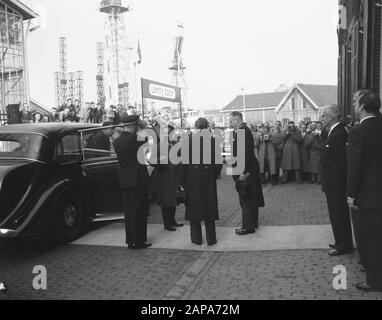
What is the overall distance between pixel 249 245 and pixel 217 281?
154 centimetres

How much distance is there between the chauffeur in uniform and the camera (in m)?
6.58

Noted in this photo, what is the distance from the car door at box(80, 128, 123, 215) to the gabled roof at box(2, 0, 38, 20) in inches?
729

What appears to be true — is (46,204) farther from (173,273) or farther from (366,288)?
(366,288)

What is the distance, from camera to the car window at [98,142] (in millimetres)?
7785

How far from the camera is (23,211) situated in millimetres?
6266

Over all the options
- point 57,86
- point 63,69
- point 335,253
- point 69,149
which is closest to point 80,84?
point 57,86

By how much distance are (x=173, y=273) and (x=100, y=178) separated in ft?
8.92

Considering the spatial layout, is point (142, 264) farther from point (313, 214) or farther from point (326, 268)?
point (313, 214)

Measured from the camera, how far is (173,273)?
550cm

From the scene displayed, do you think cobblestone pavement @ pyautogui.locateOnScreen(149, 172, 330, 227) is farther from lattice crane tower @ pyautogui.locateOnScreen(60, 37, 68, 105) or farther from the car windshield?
lattice crane tower @ pyautogui.locateOnScreen(60, 37, 68, 105)

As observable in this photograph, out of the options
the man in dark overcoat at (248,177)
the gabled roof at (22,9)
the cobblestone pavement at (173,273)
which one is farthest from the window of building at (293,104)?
the cobblestone pavement at (173,273)

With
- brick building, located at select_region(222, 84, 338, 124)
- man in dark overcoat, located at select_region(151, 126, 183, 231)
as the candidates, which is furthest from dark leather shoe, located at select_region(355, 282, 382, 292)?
brick building, located at select_region(222, 84, 338, 124)

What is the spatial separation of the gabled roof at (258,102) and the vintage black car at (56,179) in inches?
2891
